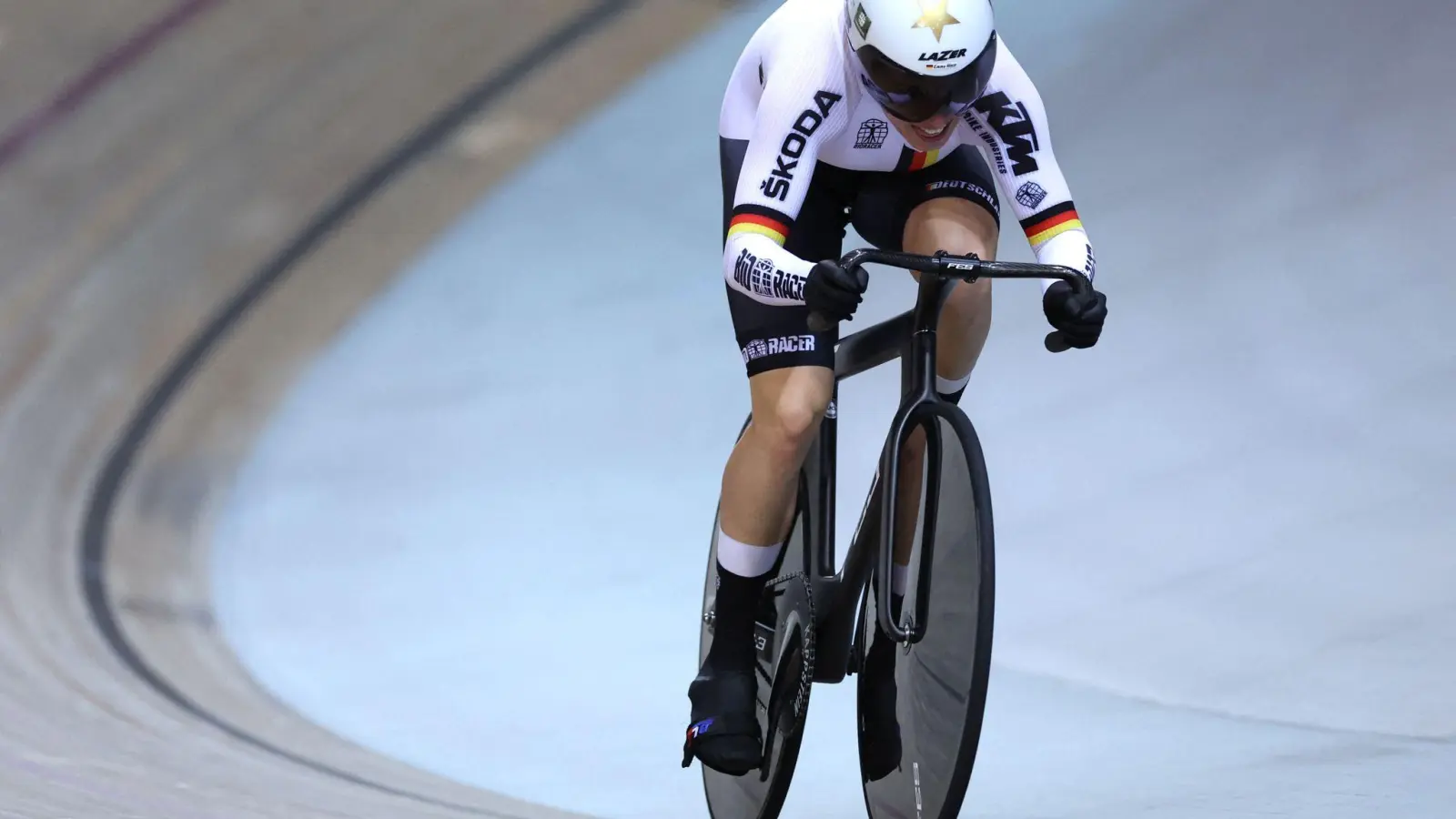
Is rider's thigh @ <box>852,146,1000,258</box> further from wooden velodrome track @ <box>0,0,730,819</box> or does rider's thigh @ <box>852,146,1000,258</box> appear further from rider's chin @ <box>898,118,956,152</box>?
wooden velodrome track @ <box>0,0,730,819</box>

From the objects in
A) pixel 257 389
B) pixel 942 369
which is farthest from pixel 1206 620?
pixel 257 389

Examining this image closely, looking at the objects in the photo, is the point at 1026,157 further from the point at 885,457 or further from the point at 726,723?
the point at 726,723

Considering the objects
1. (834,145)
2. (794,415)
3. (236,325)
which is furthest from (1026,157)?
(236,325)

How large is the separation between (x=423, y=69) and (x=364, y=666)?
8.75ft

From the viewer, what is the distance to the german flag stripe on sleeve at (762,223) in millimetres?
2297

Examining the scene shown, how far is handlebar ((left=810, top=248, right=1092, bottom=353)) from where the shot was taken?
204cm

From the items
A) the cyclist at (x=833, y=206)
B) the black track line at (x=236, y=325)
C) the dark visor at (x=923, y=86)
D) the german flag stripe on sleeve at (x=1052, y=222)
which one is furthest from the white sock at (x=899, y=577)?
the black track line at (x=236, y=325)

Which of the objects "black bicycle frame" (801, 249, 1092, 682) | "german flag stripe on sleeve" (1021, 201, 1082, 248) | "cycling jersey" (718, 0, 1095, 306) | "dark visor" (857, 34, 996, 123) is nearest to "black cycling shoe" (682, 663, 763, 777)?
"black bicycle frame" (801, 249, 1092, 682)

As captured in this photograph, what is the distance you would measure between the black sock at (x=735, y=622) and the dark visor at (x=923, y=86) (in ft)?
2.73

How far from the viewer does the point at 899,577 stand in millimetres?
2361

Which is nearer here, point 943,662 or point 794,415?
point 943,662

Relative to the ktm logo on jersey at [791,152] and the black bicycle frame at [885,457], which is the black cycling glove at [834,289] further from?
the ktm logo on jersey at [791,152]

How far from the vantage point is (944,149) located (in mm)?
2492

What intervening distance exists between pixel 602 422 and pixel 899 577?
2.45 m
